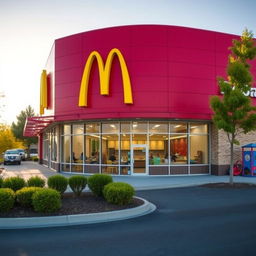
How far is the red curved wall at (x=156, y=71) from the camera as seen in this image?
20469mm

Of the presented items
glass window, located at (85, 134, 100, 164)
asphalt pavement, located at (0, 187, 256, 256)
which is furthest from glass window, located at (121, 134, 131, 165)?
asphalt pavement, located at (0, 187, 256, 256)

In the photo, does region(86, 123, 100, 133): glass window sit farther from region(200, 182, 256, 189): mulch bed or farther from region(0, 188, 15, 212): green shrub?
region(0, 188, 15, 212): green shrub

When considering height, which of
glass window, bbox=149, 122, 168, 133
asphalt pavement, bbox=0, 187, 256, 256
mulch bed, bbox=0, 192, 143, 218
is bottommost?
asphalt pavement, bbox=0, 187, 256, 256

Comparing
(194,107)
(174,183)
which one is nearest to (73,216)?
(174,183)

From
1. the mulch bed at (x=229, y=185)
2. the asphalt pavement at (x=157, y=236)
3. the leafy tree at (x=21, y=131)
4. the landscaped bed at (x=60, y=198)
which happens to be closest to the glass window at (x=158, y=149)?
the mulch bed at (x=229, y=185)

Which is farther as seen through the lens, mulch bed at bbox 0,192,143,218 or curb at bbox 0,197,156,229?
mulch bed at bbox 0,192,143,218

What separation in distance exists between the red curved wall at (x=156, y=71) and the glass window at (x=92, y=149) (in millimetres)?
2150

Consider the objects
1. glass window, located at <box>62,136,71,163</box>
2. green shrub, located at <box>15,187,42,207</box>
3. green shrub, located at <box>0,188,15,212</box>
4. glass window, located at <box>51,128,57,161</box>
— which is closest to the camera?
green shrub, located at <box>0,188,15,212</box>

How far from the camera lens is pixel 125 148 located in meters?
21.8

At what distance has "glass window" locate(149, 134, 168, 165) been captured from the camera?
2162 centimetres

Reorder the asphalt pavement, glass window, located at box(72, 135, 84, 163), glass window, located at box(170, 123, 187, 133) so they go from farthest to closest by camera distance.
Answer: glass window, located at box(72, 135, 84, 163) < glass window, located at box(170, 123, 187, 133) < the asphalt pavement

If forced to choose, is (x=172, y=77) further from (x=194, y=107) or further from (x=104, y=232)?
(x=104, y=232)

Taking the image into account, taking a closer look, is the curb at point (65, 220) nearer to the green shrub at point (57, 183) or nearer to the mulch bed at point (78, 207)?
the mulch bed at point (78, 207)

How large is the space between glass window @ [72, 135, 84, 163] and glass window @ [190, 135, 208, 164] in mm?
7815
